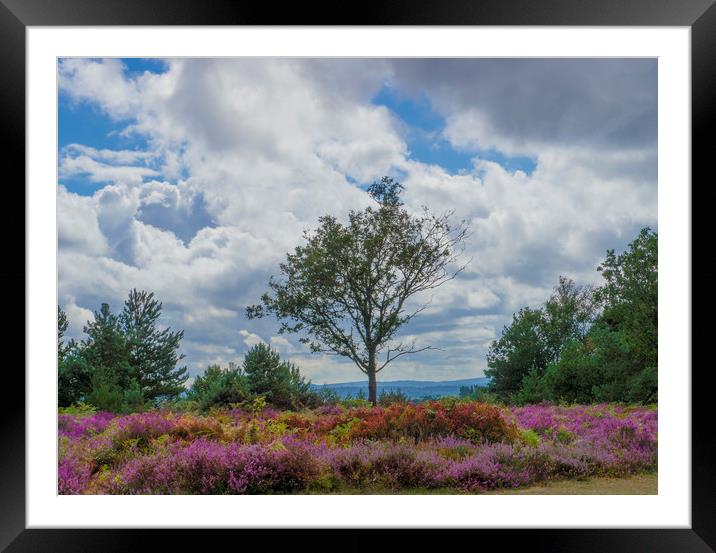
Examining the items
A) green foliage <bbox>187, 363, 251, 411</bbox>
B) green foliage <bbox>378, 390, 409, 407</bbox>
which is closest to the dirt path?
green foliage <bbox>378, 390, 409, 407</bbox>

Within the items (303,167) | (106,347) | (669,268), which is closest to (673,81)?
(669,268)

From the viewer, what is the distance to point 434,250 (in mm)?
5926

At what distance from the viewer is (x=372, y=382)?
5836mm

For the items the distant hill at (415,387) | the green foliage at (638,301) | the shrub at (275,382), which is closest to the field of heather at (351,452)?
the shrub at (275,382)

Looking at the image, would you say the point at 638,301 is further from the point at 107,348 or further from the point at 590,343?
the point at 107,348

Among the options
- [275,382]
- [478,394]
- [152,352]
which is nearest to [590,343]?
[478,394]

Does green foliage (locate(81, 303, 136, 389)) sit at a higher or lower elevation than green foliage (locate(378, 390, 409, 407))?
higher

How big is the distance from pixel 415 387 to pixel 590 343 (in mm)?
2084

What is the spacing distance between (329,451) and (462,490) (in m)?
0.95

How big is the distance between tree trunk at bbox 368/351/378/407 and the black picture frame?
3.20 m

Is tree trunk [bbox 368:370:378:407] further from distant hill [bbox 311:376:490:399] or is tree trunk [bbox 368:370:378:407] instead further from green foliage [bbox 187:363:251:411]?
green foliage [bbox 187:363:251:411]

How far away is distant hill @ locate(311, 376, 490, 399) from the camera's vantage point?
18.1ft
